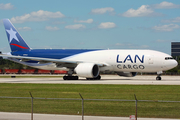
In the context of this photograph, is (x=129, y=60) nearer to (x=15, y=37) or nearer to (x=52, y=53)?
(x=52, y=53)

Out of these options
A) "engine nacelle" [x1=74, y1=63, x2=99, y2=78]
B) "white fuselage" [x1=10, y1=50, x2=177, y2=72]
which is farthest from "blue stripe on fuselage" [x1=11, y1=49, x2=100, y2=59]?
"engine nacelle" [x1=74, y1=63, x2=99, y2=78]

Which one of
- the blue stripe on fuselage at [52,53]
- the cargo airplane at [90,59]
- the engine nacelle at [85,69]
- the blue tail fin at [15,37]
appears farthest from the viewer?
the blue tail fin at [15,37]

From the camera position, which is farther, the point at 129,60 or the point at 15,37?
the point at 15,37

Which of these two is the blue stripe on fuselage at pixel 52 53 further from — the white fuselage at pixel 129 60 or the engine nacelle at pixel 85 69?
the engine nacelle at pixel 85 69

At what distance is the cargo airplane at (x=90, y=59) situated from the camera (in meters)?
44.6

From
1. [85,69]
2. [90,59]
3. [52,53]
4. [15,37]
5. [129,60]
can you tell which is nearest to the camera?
[85,69]

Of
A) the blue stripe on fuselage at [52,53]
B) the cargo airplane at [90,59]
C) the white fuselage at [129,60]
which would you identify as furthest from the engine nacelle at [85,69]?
the blue stripe on fuselage at [52,53]

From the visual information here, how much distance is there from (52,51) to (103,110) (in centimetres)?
3659

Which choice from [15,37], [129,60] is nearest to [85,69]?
[129,60]

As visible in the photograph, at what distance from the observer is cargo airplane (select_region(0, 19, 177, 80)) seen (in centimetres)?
4459

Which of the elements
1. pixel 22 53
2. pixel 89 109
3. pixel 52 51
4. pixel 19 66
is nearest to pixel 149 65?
pixel 52 51

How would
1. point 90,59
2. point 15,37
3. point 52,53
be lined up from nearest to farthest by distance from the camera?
point 90,59, point 52,53, point 15,37

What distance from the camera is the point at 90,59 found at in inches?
1933

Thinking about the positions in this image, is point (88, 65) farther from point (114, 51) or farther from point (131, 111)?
point (131, 111)
